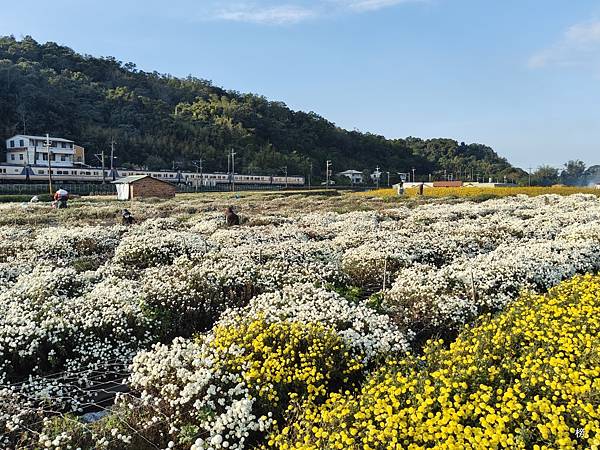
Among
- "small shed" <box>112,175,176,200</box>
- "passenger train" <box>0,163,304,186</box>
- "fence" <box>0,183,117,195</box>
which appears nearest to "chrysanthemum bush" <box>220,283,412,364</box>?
"small shed" <box>112,175,176,200</box>

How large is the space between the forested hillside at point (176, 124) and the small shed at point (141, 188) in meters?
54.4

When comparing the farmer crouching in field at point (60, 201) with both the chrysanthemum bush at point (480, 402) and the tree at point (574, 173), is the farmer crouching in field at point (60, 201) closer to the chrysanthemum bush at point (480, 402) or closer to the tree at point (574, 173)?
the chrysanthemum bush at point (480, 402)

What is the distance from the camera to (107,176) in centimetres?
7650

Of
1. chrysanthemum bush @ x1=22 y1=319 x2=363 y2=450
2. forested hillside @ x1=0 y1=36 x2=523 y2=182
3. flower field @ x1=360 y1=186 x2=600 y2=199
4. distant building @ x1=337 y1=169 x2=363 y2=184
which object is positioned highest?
forested hillside @ x1=0 y1=36 x2=523 y2=182

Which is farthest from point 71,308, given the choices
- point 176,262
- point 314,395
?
point 314,395

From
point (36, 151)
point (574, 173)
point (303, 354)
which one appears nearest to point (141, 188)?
point (303, 354)

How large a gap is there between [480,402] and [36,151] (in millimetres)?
99725

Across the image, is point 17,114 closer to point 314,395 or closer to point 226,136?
point 226,136

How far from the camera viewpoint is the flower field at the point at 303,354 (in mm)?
4141

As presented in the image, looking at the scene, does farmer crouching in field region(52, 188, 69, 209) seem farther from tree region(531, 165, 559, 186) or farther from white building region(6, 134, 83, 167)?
tree region(531, 165, 559, 186)

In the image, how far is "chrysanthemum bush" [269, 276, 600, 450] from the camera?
376 centimetres

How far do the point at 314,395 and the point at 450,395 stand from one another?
141cm

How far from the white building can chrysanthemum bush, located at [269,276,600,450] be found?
9362 centimetres

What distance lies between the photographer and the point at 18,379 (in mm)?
6598
